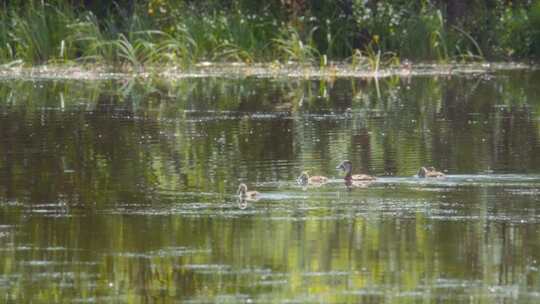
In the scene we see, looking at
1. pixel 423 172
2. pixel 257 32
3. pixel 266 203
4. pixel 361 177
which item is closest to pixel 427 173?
pixel 423 172

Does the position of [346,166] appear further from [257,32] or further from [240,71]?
[257,32]

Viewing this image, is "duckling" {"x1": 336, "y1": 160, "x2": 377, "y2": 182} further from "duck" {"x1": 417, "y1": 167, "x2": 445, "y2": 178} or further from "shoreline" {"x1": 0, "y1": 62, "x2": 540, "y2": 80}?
"shoreline" {"x1": 0, "y1": 62, "x2": 540, "y2": 80}

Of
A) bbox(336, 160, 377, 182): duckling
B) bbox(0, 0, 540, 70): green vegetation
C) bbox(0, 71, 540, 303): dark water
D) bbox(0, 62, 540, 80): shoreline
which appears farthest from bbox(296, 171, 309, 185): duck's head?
bbox(0, 0, 540, 70): green vegetation

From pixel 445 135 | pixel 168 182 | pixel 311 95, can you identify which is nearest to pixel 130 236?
pixel 168 182

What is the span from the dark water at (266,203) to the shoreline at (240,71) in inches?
201

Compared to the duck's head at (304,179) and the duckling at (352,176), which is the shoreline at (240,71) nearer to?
the duckling at (352,176)

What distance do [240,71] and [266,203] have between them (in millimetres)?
16706

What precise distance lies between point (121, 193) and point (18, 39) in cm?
1672

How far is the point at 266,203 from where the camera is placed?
518 inches

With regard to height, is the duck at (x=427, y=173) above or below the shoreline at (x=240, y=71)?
below

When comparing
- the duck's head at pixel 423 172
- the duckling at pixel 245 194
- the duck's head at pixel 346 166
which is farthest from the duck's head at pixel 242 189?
the duck's head at pixel 423 172

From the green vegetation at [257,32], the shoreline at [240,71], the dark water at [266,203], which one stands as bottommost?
the dark water at [266,203]

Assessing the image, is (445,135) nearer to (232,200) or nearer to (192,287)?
(232,200)

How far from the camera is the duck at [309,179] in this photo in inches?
559
